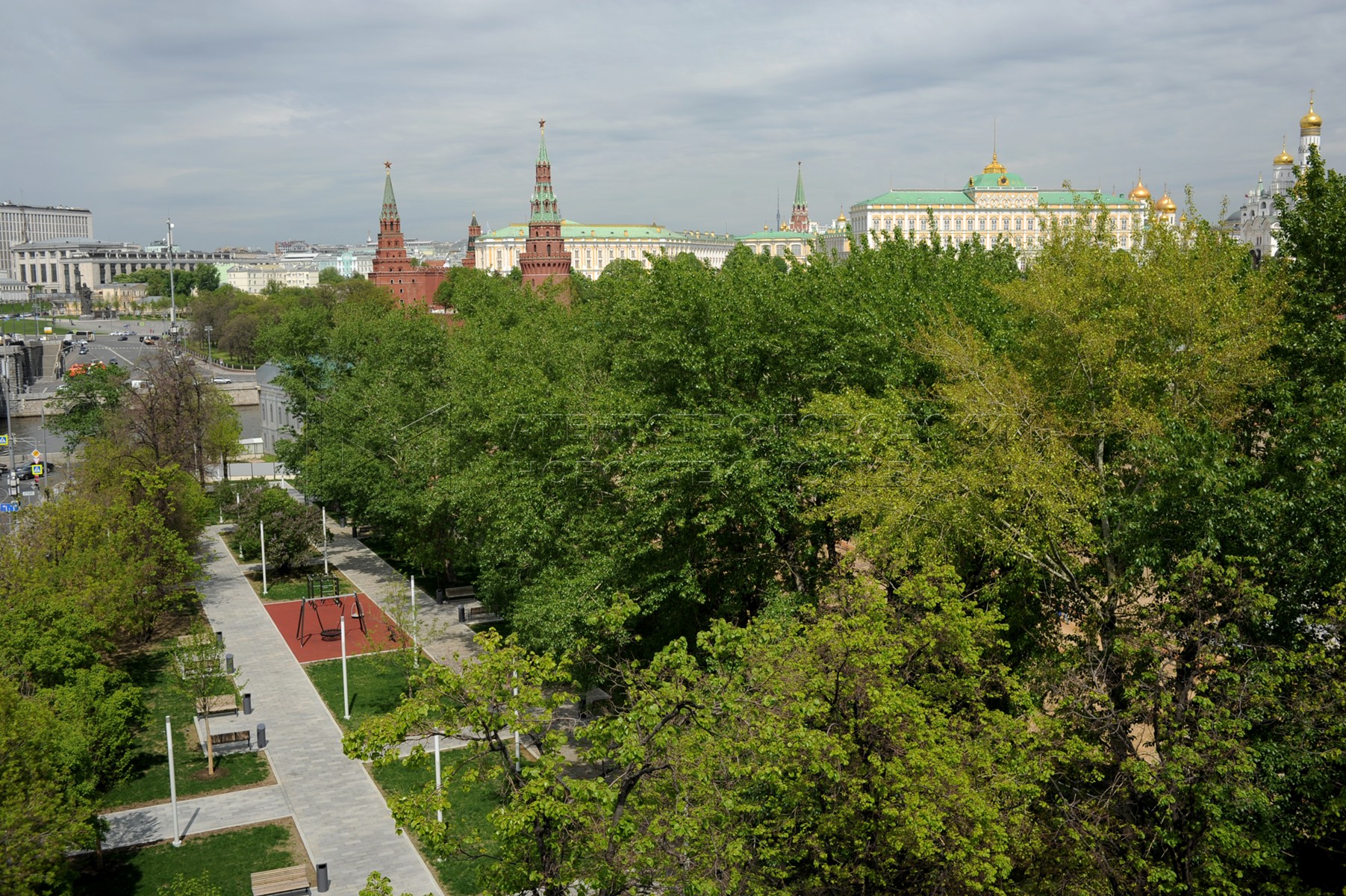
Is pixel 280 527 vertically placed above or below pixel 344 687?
above

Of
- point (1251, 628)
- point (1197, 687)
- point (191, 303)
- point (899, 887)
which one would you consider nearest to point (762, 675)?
point (899, 887)

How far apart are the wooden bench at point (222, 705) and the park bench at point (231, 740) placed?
1275 millimetres

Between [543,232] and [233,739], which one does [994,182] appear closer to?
[543,232]

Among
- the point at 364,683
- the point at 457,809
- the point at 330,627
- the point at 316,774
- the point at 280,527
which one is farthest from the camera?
the point at 280,527

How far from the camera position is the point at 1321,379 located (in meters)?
14.2

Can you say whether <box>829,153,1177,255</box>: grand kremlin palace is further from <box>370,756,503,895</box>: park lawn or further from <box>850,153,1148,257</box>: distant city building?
<box>370,756,503,895</box>: park lawn

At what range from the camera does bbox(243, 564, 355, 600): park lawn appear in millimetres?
33406

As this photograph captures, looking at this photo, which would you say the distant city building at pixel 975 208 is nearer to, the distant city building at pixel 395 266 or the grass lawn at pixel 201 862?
the distant city building at pixel 395 266

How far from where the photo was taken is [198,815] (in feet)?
63.7

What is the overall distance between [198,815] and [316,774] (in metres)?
2.23

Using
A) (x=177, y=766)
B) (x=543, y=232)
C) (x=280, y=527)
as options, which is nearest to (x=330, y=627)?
(x=280, y=527)

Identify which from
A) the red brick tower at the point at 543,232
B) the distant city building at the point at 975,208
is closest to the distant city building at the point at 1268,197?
the distant city building at the point at 975,208

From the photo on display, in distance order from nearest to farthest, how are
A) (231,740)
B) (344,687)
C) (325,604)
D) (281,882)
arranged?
(281,882), (231,740), (344,687), (325,604)

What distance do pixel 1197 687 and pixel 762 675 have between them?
194 inches
